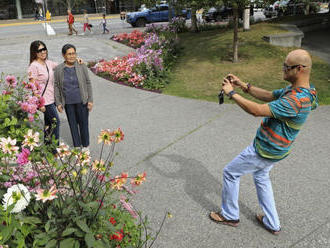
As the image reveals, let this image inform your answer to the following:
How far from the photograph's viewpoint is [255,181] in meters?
3.55

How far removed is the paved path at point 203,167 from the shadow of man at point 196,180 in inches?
0.5

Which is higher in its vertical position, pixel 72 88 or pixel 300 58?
pixel 300 58

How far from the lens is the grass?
9508 millimetres

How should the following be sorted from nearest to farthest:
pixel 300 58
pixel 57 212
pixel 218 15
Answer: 1. pixel 57 212
2. pixel 300 58
3. pixel 218 15

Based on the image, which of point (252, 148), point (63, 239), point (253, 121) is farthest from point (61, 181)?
point (253, 121)

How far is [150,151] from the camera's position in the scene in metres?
5.78

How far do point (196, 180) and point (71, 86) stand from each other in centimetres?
243

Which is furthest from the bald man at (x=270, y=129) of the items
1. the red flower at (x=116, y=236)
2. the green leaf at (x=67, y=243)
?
the green leaf at (x=67, y=243)

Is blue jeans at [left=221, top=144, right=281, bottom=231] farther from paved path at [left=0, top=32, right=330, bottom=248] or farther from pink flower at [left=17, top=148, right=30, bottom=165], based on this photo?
pink flower at [left=17, top=148, right=30, bottom=165]

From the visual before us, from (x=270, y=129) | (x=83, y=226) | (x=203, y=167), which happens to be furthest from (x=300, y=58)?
(x=203, y=167)

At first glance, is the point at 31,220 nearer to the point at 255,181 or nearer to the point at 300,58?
the point at 255,181

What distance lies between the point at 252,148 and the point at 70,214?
1.99m

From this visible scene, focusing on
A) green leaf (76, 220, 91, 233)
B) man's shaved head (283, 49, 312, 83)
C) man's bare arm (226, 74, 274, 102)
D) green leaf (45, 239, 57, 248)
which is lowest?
green leaf (45, 239, 57, 248)

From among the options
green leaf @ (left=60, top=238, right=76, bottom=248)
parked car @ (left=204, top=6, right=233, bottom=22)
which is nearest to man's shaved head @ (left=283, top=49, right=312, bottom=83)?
green leaf @ (left=60, top=238, right=76, bottom=248)
